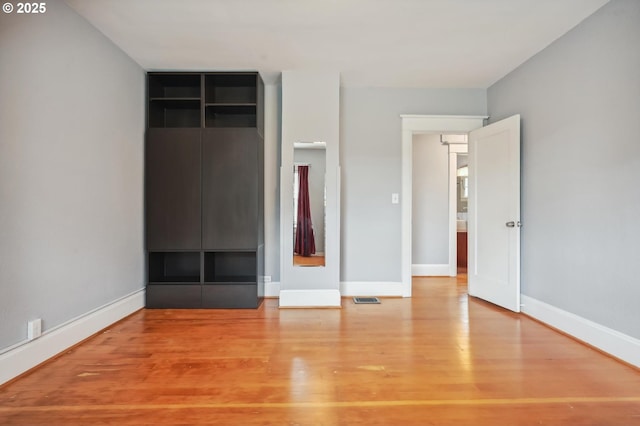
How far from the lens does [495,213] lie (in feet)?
10.9

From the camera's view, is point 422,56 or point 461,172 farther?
point 461,172

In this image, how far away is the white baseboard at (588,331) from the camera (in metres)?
2.03

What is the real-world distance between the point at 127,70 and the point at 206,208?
1517 mm

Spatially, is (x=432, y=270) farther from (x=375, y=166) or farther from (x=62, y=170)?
(x=62, y=170)

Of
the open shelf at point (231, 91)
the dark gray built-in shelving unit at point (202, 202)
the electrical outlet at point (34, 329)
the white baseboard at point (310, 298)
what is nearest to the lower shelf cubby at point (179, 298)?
the dark gray built-in shelving unit at point (202, 202)

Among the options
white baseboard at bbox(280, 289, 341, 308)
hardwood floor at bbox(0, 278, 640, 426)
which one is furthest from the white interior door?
white baseboard at bbox(280, 289, 341, 308)

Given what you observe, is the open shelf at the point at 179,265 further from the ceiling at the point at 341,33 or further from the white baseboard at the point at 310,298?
the ceiling at the point at 341,33

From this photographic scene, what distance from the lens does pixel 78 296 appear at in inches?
93.0

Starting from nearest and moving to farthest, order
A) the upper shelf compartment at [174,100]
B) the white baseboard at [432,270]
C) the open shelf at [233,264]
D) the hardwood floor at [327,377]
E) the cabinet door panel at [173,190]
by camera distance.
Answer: the hardwood floor at [327,377] → the cabinet door panel at [173,190] → the upper shelf compartment at [174,100] → the open shelf at [233,264] → the white baseboard at [432,270]

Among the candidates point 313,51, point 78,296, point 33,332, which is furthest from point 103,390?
point 313,51

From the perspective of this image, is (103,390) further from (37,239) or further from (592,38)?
(592,38)

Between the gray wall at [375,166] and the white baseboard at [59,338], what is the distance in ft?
7.55

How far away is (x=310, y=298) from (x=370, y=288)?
0.82m

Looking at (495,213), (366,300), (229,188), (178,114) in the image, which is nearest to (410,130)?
(495,213)
